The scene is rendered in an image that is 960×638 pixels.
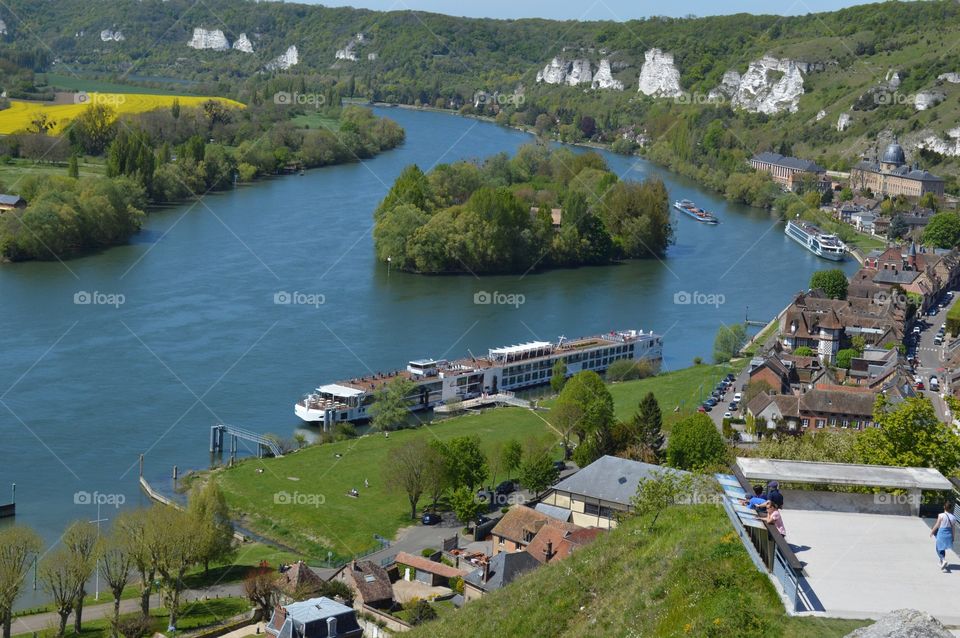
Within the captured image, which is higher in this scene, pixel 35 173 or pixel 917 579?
pixel 917 579

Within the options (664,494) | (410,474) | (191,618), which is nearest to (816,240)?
(410,474)

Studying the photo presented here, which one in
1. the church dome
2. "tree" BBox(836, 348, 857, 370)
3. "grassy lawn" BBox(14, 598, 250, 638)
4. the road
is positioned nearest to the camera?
"grassy lawn" BBox(14, 598, 250, 638)

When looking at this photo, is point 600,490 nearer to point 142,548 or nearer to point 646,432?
point 646,432

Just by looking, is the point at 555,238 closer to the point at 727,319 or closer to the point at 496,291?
the point at 496,291

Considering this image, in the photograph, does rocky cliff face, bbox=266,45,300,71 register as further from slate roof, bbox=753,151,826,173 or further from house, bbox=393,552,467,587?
house, bbox=393,552,467,587

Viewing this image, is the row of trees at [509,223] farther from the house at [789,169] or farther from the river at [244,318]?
the house at [789,169]

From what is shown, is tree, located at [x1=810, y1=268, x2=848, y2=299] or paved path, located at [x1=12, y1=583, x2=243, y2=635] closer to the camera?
paved path, located at [x1=12, y1=583, x2=243, y2=635]

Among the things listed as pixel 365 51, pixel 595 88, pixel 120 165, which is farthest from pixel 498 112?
pixel 120 165

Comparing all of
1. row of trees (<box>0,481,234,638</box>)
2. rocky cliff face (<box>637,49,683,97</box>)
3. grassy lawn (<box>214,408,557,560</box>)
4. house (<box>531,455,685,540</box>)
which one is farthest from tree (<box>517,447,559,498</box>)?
rocky cliff face (<box>637,49,683,97</box>)
